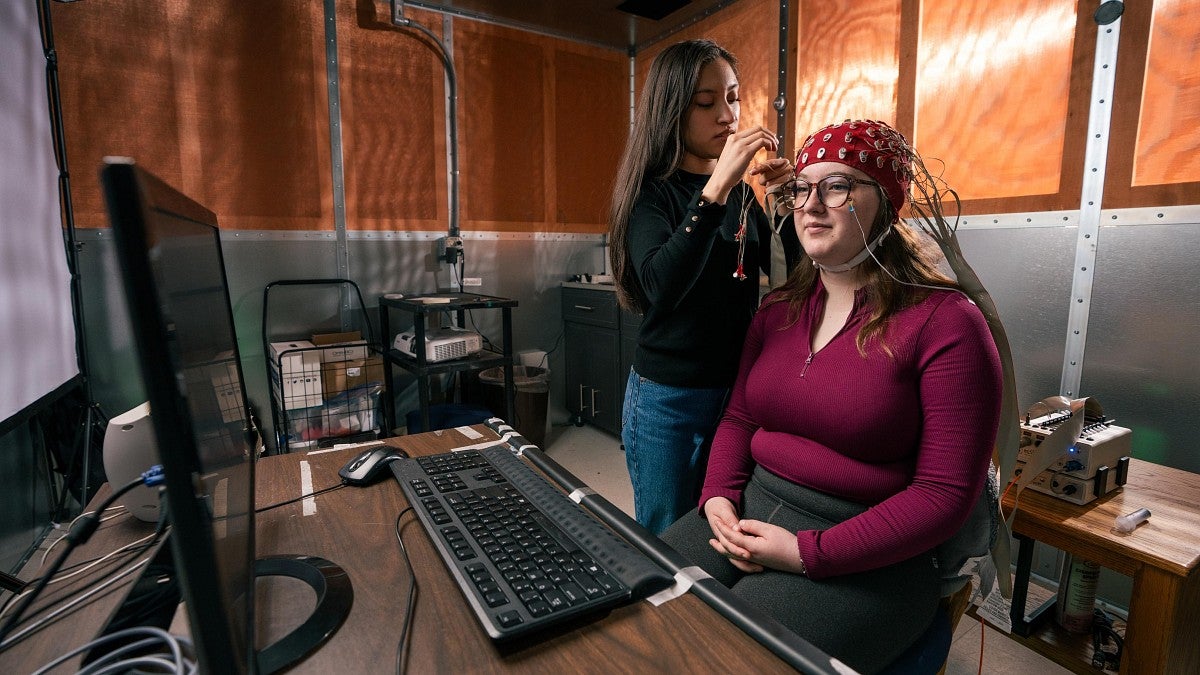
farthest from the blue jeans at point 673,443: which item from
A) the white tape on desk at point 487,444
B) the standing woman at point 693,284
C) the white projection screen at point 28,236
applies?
the white projection screen at point 28,236

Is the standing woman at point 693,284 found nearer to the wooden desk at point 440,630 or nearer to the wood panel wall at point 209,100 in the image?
the wooden desk at point 440,630

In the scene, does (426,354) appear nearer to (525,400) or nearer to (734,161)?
(525,400)

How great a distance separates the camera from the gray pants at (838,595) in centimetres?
86

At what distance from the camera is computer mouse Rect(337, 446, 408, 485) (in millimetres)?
983

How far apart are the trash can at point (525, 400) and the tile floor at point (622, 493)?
0.54 feet

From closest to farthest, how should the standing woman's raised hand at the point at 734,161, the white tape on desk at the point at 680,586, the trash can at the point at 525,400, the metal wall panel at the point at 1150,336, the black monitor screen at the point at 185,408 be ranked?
the black monitor screen at the point at 185,408 → the white tape on desk at the point at 680,586 → the standing woman's raised hand at the point at 734,161 → the metal wall panel at the point at 1150,336 → the trash can at the point at 525,400

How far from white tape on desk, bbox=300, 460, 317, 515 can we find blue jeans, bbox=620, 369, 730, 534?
673 millimetres

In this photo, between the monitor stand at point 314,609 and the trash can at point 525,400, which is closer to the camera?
the monitor stand at point 314,609

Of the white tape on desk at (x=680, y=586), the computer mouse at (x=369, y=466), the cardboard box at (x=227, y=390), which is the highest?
the cardboard box at (x=227, y=390)

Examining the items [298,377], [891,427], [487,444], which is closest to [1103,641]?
[891,427]

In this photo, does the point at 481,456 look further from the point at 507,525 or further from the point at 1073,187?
the point at 1073,187

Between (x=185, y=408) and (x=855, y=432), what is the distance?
917 mm

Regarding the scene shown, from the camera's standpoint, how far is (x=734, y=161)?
1.09m

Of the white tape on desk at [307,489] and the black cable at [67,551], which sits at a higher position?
the black cable at [67,551]
